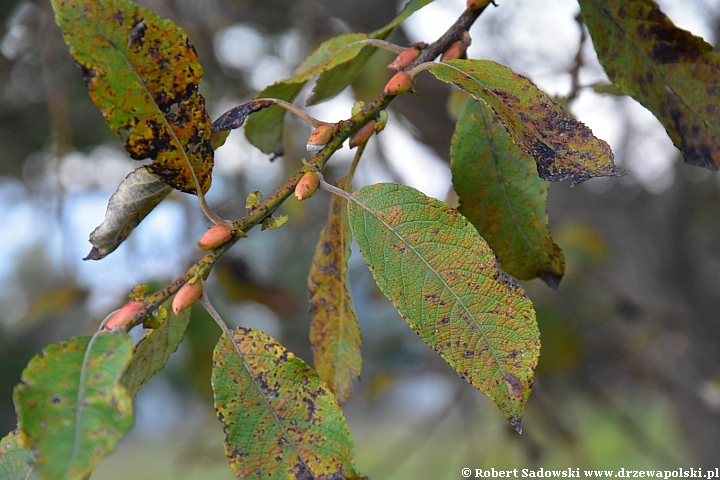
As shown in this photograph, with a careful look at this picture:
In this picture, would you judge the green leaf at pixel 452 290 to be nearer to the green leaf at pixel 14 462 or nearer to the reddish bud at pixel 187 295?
the reddish bud at pixel 187 295

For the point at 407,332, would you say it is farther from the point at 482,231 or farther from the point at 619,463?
the point at 619,463

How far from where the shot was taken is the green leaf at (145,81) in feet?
1.38

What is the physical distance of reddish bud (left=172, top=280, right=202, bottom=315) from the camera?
0.47 m

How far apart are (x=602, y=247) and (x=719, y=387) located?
49cm

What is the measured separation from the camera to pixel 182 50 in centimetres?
45

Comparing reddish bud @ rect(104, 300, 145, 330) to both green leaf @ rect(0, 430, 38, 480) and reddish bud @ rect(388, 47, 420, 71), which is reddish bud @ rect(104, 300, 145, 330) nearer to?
green leaf @ rect(0, 430, 38, 480)

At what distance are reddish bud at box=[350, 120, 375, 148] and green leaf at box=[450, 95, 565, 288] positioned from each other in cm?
11

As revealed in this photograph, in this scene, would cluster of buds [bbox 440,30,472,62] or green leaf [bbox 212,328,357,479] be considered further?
cluster of buds [bbox 440,30,472,62]

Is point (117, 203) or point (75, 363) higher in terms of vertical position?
point (117, 203)

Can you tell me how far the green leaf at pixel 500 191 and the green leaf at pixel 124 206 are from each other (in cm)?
29

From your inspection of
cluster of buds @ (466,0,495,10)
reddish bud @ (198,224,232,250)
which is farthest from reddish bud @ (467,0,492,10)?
reddish bud @ (198,224,232,250)

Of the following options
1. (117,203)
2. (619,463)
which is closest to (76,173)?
(117,203)

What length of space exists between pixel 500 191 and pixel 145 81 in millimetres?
354

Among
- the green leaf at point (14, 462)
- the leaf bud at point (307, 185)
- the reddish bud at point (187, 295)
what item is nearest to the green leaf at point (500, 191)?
the leaf bud at point (307, 185)
